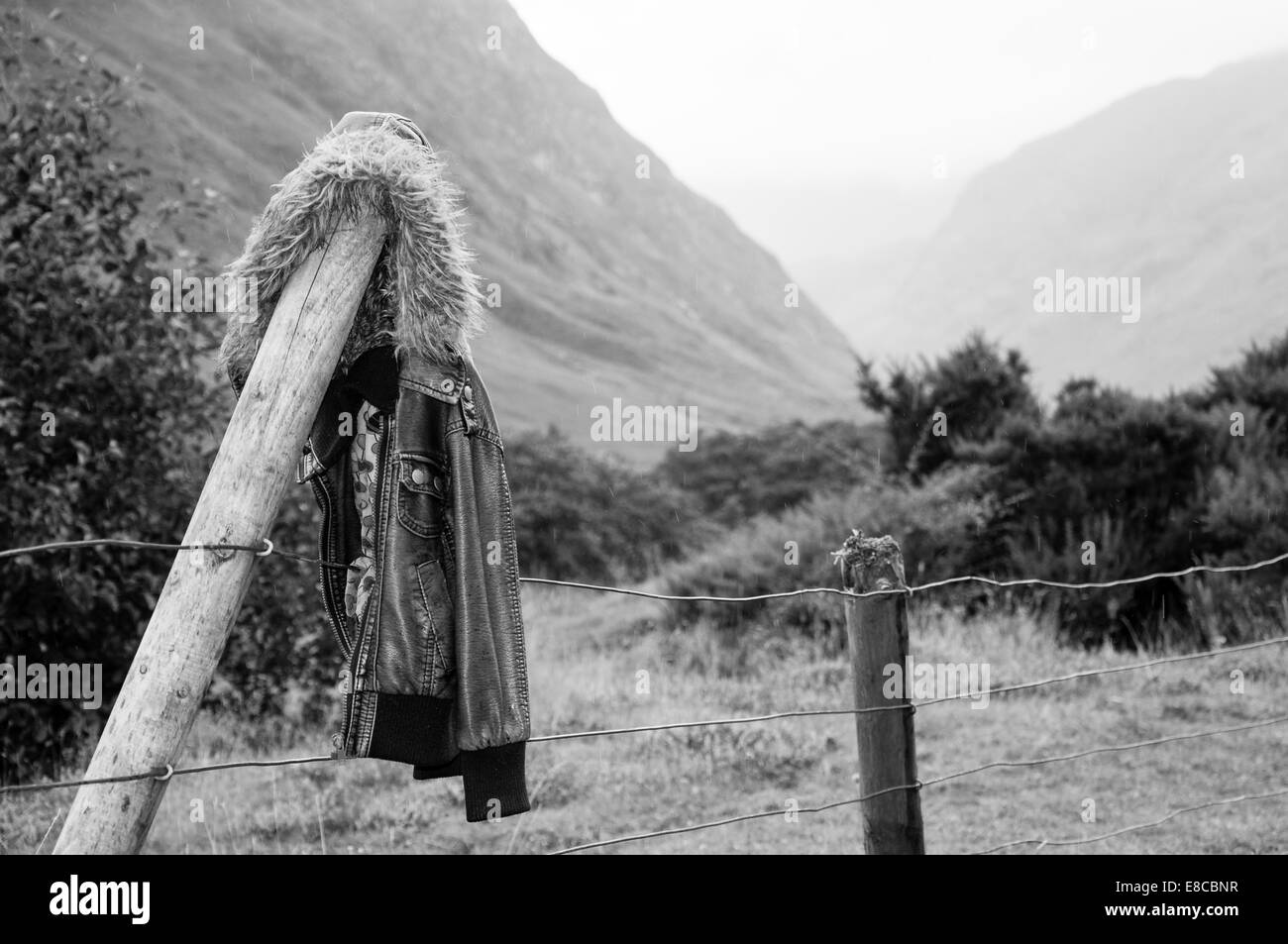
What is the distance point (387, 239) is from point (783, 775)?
458 cm

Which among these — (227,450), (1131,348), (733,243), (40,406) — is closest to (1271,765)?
(227,450)

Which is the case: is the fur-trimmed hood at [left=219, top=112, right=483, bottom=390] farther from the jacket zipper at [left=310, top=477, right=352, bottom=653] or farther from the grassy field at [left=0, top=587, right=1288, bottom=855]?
the grassy field at [left=0, top=587, right=1288, bottom=855]

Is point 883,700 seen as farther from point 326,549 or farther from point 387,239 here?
point 387,239

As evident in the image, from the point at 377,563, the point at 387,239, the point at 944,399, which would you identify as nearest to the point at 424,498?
the point at 377,563

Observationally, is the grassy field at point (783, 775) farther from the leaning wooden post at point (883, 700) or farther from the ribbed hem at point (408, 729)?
the ribbed hem at point (408, 729)

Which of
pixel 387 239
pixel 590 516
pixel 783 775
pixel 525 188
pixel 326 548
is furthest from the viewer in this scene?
pixel 525 188

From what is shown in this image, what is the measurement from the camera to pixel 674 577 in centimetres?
1212

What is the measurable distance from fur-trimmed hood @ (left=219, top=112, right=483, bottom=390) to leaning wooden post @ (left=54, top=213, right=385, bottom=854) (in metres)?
0.10

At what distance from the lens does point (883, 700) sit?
3.29 m

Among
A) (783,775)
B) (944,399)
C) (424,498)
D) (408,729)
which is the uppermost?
(944,399)

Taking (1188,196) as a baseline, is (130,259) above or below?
below

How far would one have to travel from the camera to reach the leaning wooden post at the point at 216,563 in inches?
87.6
